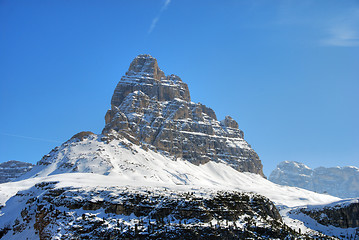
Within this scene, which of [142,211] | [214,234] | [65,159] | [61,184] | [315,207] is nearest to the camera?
[214,234]

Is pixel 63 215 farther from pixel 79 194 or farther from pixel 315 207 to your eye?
pixel 315 207

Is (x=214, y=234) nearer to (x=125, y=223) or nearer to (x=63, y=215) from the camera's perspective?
(x=125, y=223)

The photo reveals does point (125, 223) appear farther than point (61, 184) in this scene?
No

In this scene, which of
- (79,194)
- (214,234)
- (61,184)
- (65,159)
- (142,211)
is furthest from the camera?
(65,159)

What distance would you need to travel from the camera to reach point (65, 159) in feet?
627

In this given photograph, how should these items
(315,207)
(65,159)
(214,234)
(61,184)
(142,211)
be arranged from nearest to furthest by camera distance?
(214,234)
(142,211)
(61,184)
(315,207)
(65,159)

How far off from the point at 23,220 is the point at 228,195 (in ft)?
202

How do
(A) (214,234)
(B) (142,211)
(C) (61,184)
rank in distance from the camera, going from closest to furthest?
1. (A) (214,234)
2. (B) (142,211)
3. (C) (61,184)

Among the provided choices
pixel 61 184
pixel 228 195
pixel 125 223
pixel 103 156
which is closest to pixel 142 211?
pixel 125 223

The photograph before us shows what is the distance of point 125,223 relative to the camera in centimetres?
9544

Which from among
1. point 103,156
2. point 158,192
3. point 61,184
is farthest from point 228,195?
point 103,156

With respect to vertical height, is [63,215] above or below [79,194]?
below

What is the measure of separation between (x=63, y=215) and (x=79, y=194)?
1096 centimetres

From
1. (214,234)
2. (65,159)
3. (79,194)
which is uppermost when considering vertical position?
(65,159)
